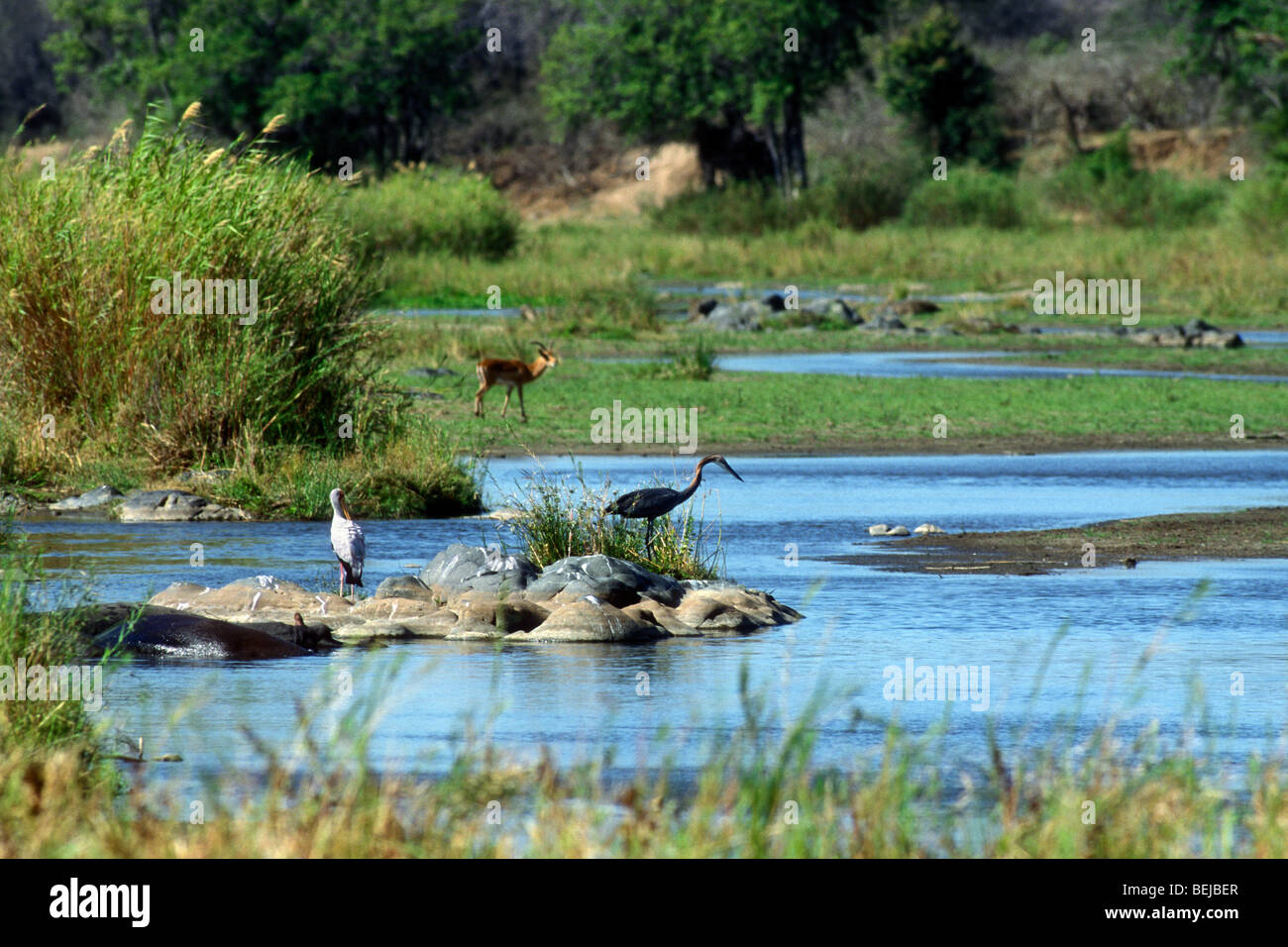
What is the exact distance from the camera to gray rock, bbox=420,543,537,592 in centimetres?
1388

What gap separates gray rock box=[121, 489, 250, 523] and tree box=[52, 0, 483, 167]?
192 ft

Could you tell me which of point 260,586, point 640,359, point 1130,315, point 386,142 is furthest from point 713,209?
point 260,586

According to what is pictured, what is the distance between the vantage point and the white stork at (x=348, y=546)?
13398mm

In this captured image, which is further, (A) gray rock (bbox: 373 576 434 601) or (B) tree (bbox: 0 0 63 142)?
(B) tree (bbox: 0 0 63 142)

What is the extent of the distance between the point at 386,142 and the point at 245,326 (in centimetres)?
6569

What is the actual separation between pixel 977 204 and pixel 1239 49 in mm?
12263

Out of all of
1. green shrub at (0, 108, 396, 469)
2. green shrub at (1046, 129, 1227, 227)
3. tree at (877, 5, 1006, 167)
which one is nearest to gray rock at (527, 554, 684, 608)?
green shrub at (0, 108, 396, 469)

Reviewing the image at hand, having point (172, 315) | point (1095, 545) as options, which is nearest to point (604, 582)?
point (1095, 545)

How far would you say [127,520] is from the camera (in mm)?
18188

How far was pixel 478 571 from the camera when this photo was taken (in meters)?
14.0

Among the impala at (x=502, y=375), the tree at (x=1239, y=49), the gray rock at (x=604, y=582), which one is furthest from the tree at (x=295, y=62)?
the gray rock at (x=604, y=582)

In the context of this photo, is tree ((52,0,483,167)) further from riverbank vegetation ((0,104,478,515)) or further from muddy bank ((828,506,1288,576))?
muddy bank ((828,506,1288,576))

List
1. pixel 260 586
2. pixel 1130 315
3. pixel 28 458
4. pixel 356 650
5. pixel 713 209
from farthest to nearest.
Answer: pixel 713 209, pixel 1130 315, pixel 28 458, pixel 260 586, pixel 356 650
